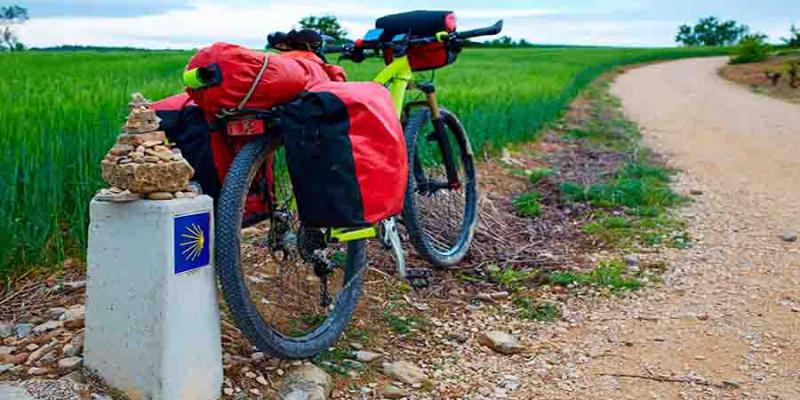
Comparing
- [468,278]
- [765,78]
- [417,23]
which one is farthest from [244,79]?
[765,78]

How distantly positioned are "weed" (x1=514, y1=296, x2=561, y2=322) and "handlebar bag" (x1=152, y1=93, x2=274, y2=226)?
138 centimetres

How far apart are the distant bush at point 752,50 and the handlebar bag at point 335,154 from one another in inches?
1551

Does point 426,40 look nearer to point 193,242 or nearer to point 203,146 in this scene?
point 203,146

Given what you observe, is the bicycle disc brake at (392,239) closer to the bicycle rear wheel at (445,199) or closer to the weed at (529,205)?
the bicycle rear wheel at (445,199)

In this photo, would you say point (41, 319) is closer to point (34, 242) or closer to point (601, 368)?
point (34, 242)

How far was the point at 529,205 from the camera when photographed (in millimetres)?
6125

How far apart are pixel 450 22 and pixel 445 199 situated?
1164 mm

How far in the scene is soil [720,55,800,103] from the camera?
22500 mm

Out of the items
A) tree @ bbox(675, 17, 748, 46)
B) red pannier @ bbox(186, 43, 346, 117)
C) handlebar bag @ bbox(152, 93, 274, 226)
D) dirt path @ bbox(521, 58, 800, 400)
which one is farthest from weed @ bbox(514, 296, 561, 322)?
tree @ bbox(675, 17, 748, 46)

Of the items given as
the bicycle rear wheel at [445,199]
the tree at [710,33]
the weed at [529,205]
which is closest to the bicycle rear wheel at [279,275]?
the bicycle rear wheel at [445,199]

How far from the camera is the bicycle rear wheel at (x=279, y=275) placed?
2.72 meters

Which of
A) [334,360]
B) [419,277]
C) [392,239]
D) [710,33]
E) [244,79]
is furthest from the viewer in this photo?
[710,33]

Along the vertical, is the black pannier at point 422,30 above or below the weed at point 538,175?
above

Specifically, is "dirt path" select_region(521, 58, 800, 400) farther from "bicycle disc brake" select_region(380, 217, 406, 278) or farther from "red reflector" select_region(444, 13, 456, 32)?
"red reflector" select_region(444, 13, 456, 32)
